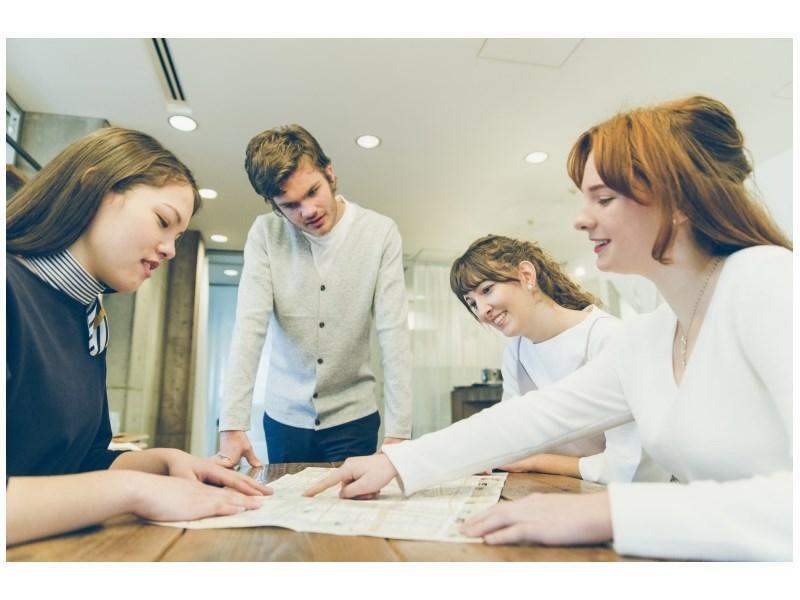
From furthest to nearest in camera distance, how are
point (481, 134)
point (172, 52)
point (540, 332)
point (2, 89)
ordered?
point (481, 134) < point (172, 52) < point (540, 332) < point (2, 89)

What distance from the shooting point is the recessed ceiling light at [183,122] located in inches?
98.4

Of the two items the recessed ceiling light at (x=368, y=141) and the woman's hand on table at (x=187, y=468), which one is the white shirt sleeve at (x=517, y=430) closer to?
the woman's hand on table at (x=187, y=468)

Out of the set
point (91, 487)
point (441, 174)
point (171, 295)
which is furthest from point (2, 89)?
point (171, 295)

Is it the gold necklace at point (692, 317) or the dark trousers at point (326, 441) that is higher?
the gold necklace at point (692, 317)

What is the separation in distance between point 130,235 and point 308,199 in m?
0.58

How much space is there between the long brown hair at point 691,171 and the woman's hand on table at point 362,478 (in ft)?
1.48

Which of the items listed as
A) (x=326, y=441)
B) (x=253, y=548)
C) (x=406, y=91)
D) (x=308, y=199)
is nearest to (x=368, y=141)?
(x=406, y=91)

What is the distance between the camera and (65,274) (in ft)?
2.32

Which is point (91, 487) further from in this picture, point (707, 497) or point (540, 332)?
point (540, 332)

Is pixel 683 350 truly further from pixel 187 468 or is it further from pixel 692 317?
pixel 187 468

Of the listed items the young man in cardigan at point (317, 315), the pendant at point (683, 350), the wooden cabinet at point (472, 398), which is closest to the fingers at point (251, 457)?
the young man in cardigan at point (317, 315)
